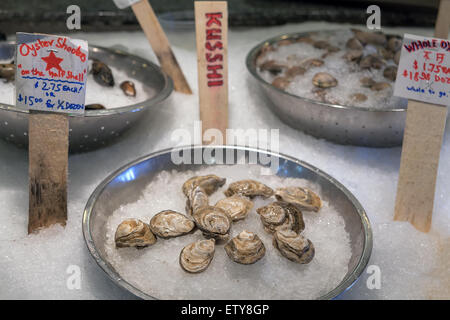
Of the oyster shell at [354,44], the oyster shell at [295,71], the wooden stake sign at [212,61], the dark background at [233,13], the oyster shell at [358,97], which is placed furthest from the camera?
the dark background at [233,13]

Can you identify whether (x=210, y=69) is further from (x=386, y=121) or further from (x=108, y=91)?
(x=386, y=121)

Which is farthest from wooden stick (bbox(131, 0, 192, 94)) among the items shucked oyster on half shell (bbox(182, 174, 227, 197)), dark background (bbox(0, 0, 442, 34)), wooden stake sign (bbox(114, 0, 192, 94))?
shucked oyster on half shell (bbox(182, 174, 227, 197))

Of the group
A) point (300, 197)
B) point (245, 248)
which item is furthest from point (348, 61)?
point (245, 248)

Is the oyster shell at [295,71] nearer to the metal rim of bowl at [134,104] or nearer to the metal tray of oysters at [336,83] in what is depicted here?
the metal tray of oysters at [336,83]

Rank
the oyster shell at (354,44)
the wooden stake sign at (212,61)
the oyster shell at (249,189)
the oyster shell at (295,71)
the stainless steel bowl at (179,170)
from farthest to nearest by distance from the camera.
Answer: the oyster shell at (354,44), the oyster shell at (295,71), the wooden stake sign at (212,61), the oyster shell at (249,189), the stainless steel bowl at (179,170)

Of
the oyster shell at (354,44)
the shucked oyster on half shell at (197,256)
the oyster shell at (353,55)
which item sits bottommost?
the shucked oyster on half shell at (197,256)

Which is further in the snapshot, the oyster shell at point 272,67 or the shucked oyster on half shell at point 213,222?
the oyster shell at point 272,67

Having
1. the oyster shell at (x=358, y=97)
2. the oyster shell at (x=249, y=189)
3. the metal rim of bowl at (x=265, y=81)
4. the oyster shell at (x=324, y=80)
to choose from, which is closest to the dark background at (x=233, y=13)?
the metal rim of bowl at (x=265, y=81)

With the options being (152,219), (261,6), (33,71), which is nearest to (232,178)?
(152,219)

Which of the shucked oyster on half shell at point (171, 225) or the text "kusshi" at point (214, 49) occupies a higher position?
the text "kusshi" at point (214, 49)
